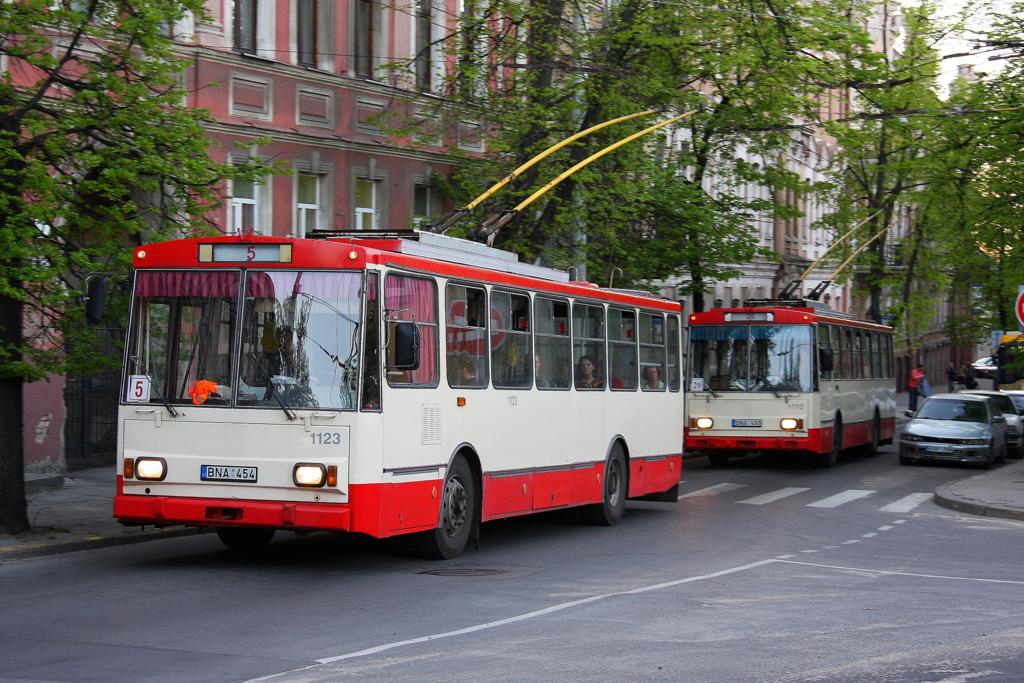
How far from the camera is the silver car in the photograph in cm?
3688

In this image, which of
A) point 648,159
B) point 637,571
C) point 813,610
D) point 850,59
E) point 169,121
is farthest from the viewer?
point 850,59

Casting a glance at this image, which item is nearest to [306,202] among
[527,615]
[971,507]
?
[971,507]

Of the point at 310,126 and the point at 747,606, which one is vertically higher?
the point at 310,126

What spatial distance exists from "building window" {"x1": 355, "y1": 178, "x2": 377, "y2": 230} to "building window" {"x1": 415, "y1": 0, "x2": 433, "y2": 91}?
212cm

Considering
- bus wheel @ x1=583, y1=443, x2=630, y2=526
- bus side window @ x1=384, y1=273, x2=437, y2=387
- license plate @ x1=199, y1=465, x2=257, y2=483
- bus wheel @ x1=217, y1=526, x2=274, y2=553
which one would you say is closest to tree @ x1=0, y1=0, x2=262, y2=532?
bus wheel @ x1=217, y1=526, x2=274, y2=553

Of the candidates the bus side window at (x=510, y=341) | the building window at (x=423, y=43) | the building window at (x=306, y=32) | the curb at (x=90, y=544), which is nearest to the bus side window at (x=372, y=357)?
the bus side window at (x=510, y=341)

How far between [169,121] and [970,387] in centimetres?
6828

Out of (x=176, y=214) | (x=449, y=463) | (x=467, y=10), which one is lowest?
(x=449, y=463)

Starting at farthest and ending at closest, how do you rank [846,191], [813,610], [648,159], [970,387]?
[970,387]
[846,191]
[648,159]
[813,610]

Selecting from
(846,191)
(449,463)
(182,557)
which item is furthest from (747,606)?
(846,191)

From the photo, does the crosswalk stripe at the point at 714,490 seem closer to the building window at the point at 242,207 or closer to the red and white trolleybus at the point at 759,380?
the red and white trolleybus at the point at 759,380

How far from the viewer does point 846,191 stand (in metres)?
53.1

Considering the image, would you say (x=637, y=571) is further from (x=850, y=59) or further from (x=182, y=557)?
(x=850, y=59)

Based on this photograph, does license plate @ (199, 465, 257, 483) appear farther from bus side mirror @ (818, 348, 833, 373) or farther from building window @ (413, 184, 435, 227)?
building window @ (413, 184, 435, 227)
